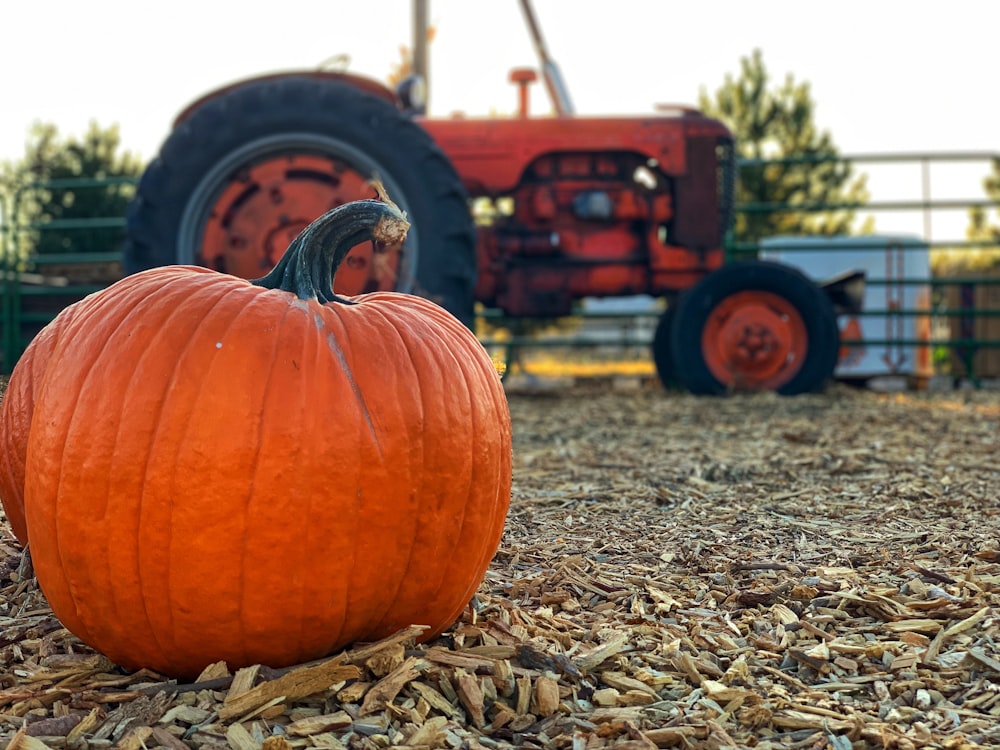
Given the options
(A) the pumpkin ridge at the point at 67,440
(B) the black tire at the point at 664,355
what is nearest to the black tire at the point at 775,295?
(B) the black tire at the point at 664,355

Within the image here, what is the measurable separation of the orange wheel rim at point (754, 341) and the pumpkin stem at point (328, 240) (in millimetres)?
4402

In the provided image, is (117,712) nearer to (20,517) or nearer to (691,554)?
(20,517)

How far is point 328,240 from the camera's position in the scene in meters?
1.90

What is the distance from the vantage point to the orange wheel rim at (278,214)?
16.9ft

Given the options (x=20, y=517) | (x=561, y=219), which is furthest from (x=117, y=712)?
(x=561, y=219)

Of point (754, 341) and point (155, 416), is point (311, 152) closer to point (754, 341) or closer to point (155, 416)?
point (754, 341)

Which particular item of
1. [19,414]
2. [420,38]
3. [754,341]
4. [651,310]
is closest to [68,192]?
[420,38]

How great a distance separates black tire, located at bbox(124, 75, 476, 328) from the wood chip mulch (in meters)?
2.05

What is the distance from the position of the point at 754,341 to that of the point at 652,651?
171 inches

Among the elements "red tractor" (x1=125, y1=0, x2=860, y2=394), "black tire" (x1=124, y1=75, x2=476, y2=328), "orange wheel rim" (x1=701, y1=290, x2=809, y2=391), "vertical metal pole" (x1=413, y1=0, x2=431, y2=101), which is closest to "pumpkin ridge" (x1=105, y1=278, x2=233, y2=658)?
"red tractor" (x1=125, y1=0, x2=860, y2=394)

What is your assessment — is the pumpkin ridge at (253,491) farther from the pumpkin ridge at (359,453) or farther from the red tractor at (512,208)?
the red tractor at (512,208)

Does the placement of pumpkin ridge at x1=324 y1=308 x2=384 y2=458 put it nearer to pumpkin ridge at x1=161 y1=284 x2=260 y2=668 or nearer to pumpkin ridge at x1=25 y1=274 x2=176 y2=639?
pumpkin ridge at x1=161 y1=284 x2=260 y2=668

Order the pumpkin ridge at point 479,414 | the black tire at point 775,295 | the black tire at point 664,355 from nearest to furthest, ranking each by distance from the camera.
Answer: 1. the pumpkin ridge at point 479,414
2. the black tire at point 775,295
3. the black tire at point 664,355

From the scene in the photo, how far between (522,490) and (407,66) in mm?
7466
